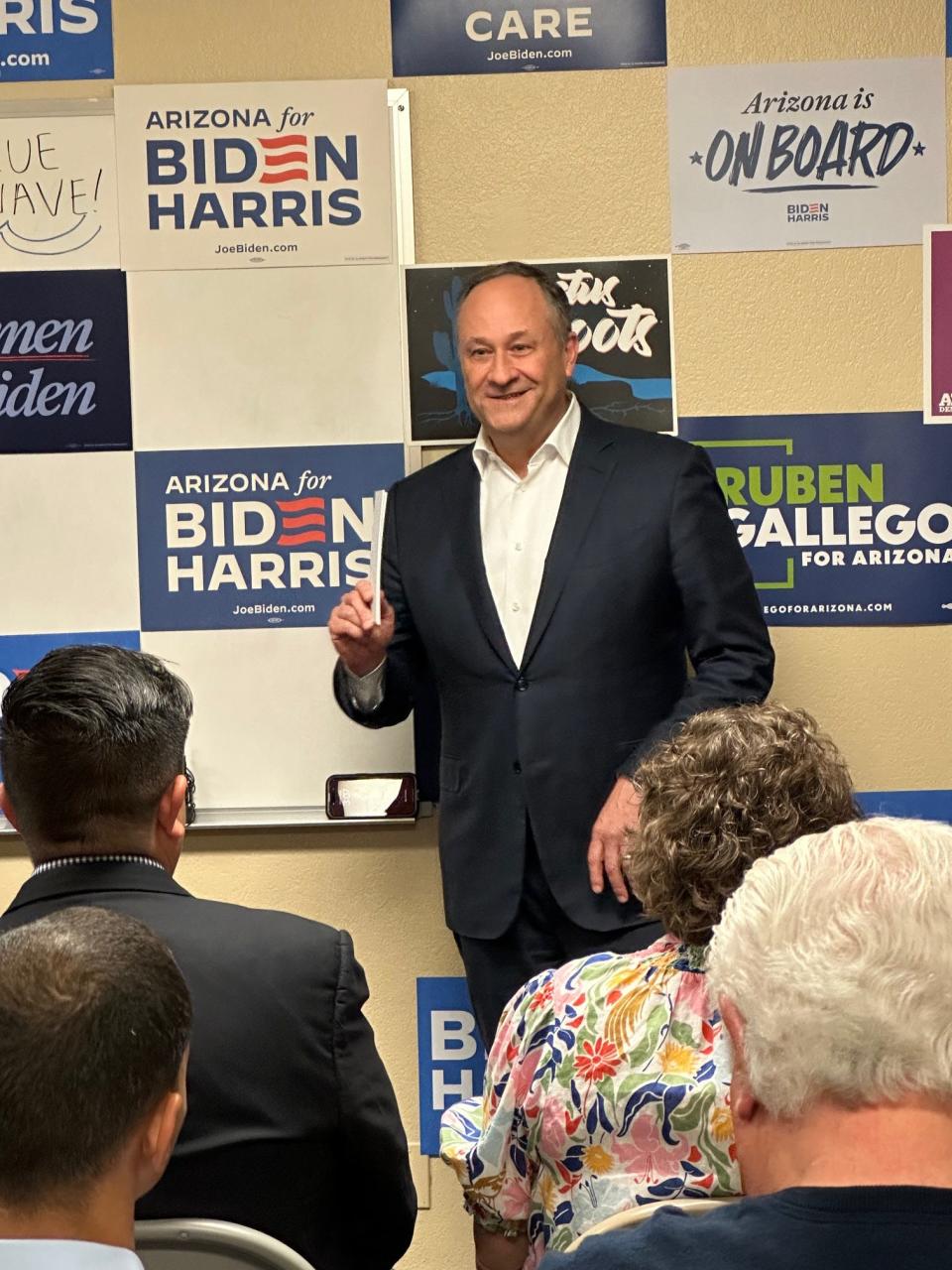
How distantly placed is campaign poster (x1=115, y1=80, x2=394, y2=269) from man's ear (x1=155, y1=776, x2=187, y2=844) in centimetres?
188

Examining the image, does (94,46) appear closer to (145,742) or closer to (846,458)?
(846,458)

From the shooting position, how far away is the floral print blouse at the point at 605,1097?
5.21 feet

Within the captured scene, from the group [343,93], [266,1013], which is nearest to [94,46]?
[343,93]

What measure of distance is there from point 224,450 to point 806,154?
1482 mm

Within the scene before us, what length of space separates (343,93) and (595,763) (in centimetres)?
162

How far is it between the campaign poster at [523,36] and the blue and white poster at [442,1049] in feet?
6.90

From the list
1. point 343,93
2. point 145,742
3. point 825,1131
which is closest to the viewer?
point 825,1131

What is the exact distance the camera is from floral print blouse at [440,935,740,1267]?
159 cm

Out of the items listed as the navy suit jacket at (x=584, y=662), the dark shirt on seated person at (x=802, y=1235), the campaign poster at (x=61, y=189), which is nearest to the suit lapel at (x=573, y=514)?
the navy suit jacket at (x=584, y=662)

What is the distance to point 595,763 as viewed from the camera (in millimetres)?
3061

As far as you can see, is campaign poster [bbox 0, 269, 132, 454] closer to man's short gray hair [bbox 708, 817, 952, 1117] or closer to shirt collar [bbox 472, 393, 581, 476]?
shirt collar [bbox 472, 393, 581, 476]

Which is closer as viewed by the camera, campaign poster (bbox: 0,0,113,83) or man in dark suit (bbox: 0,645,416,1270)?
man in dark suit (bbox: 0,645,416,1270)

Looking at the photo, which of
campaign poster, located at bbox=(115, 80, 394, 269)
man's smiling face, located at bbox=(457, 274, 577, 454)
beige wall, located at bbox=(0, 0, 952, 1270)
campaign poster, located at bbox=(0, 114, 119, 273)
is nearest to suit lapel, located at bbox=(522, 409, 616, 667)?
man's smiling face, located at bbox=(457, 274, 577, 454)

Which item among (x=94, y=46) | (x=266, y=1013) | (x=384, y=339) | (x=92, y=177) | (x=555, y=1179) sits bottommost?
(x=555, y=1179)
